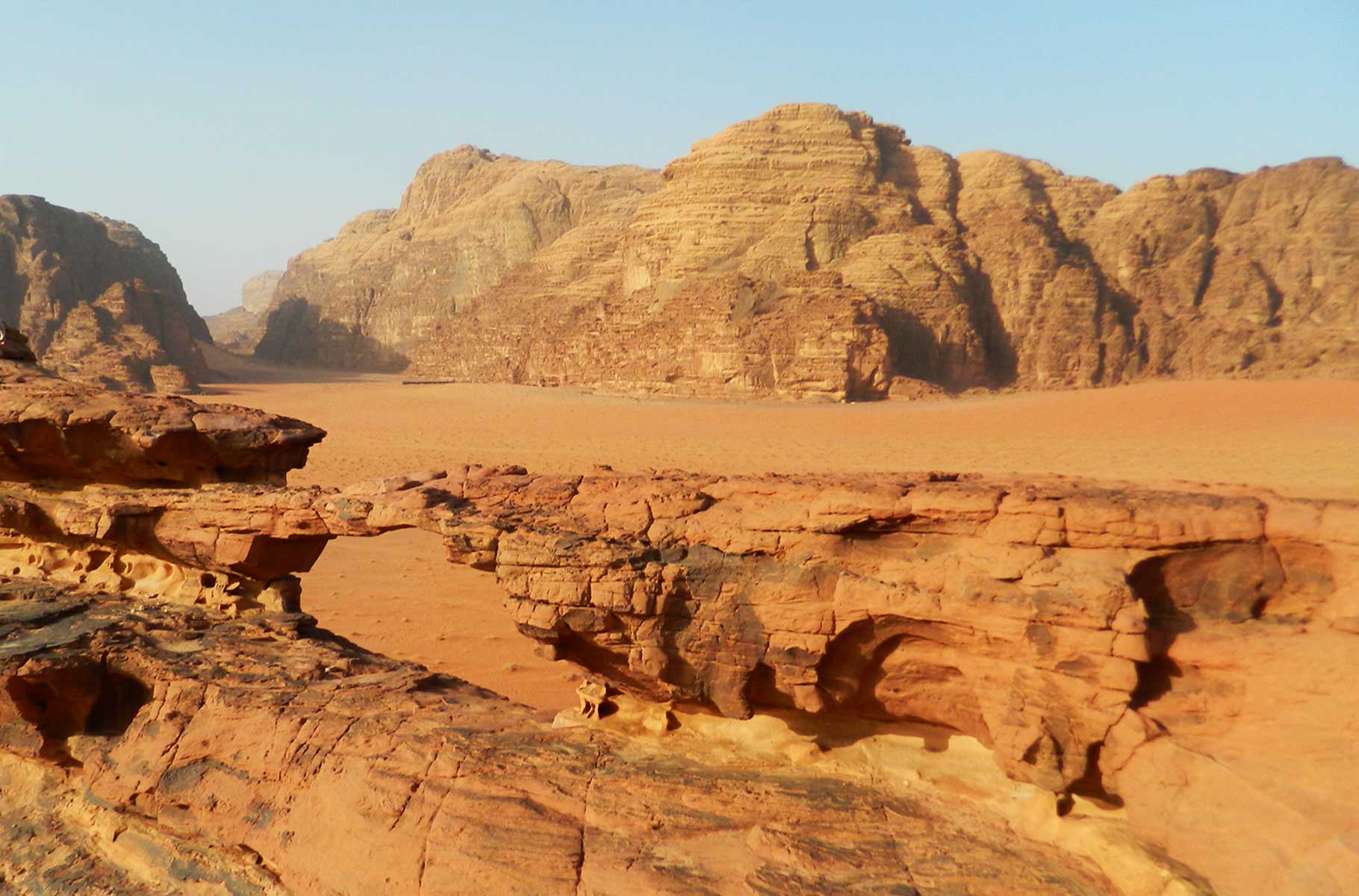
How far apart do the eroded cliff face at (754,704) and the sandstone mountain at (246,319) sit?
72063mm

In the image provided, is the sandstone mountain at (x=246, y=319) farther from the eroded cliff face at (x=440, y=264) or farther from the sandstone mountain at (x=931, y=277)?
the sandstone mountain at (x=931, y=277)

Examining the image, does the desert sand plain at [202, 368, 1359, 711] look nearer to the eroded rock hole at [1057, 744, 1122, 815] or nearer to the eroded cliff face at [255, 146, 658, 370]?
the eroded rock hole at [1057, 744, 1122, 815]

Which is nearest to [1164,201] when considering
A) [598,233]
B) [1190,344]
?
[1190,344]

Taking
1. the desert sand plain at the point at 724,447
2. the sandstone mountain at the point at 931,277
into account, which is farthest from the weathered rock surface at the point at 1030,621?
the sandstone mountain at the point at 931,277

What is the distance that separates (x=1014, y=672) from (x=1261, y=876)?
1038mm

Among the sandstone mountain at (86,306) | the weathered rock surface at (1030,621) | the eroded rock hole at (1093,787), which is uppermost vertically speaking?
the sandstone mountain at (86,306)

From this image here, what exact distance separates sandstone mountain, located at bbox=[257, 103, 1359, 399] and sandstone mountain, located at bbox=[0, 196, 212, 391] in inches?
630

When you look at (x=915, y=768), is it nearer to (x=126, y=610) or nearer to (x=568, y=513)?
(x=568, y=513)

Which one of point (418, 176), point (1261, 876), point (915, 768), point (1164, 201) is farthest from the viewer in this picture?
point (418, 176)

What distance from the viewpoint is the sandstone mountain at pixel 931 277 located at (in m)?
35.7

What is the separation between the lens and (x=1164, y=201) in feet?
133

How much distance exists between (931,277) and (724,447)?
61.9ft

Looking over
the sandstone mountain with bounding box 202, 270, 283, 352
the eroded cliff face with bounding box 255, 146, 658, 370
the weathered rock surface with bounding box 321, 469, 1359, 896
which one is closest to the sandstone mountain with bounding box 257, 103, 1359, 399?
the eroded cliff face with bounding box 255, 146, 658, 370

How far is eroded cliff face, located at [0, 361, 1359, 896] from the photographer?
11.2 ft
